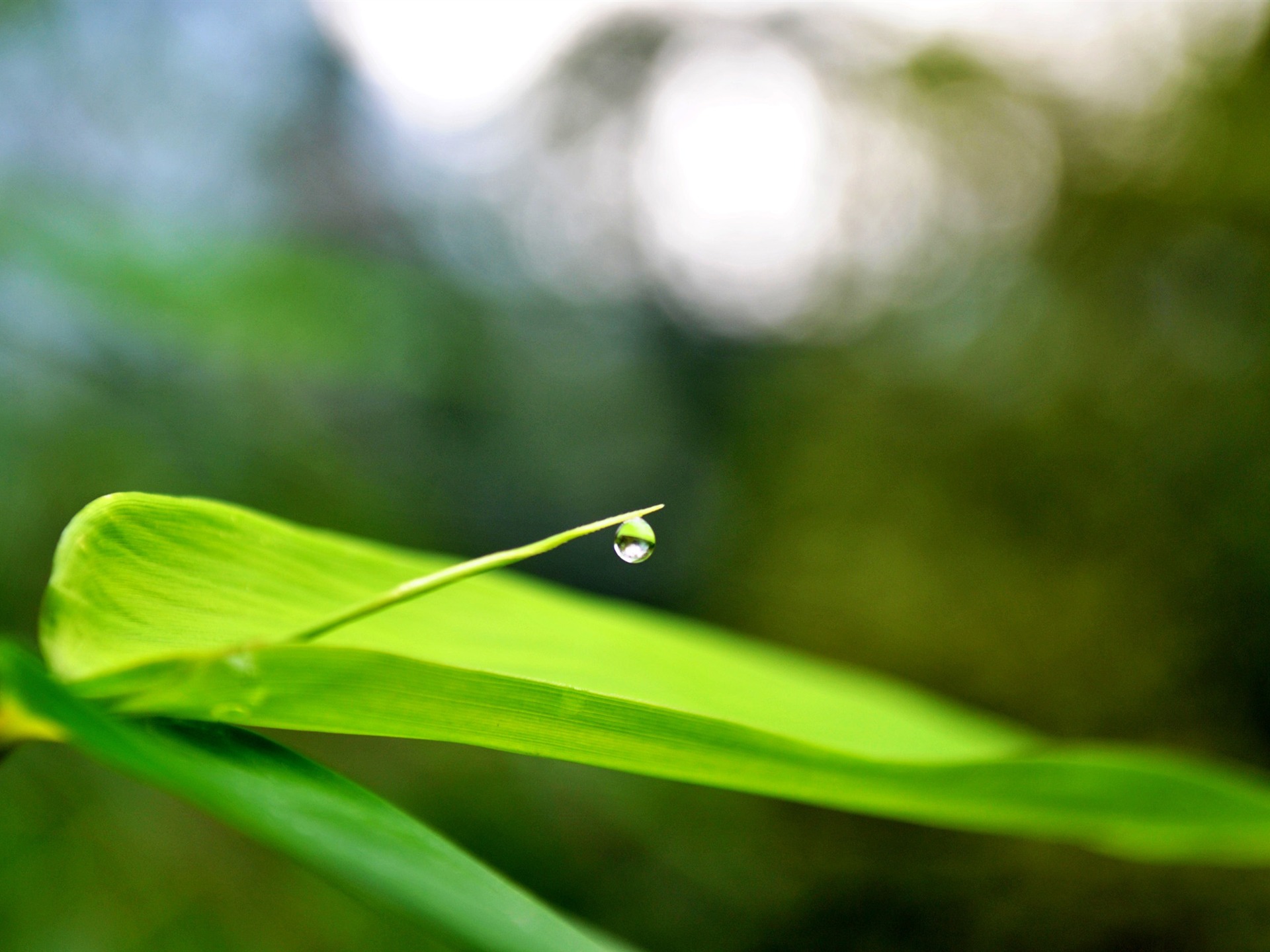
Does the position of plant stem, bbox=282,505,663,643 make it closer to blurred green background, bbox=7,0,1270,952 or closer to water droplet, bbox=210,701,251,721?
water droplet, bbox=210,701,251,721

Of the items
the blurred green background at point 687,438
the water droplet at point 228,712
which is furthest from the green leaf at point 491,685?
the blurred green background at point 687,438

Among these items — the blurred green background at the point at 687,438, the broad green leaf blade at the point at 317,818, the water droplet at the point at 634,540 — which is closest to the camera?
the broad green leaf blade at the point at 317,818

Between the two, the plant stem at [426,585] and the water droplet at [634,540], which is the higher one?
the plant stem at [426,585]

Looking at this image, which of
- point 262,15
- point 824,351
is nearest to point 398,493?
point 262,15

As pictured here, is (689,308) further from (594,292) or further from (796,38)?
(796,38)

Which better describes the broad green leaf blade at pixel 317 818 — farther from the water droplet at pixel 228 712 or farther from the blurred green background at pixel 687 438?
the blurred green background at pixel 687 438

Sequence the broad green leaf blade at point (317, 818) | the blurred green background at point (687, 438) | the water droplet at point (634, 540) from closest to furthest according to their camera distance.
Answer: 1. the broad green leaf blade at point (317, 818)
2. the water droplet at point (634, 540)
3. the blurred green background at point (687, 438)

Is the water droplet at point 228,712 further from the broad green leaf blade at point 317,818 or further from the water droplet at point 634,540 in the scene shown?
the water droplet at point 634,540

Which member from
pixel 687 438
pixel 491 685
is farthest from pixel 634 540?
pixel 687 438

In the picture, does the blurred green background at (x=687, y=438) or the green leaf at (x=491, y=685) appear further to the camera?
the blurred green background at (x=687, y=438)
